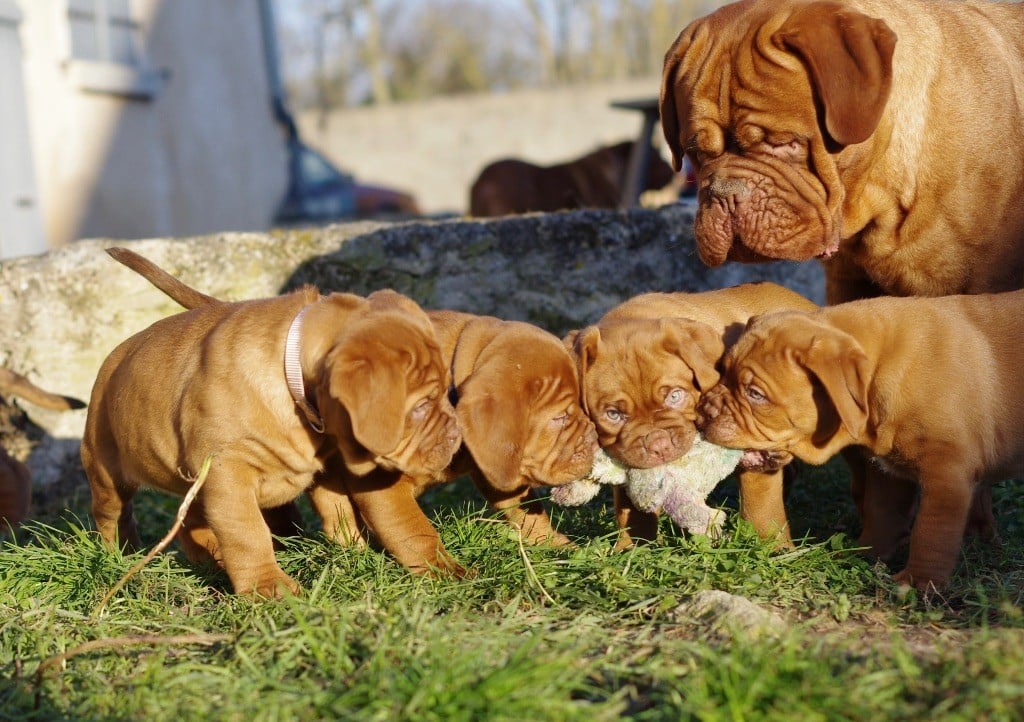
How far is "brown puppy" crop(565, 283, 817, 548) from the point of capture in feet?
14.1

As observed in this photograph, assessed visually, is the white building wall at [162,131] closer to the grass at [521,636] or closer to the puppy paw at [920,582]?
the grass at [521,636]

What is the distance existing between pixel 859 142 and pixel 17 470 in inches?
169

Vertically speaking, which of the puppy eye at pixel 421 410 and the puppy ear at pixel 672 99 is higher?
the puppy ear at pixel 672 99

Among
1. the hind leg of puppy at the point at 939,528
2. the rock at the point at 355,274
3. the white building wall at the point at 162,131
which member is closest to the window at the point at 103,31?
the white building wall at the point at 162,131

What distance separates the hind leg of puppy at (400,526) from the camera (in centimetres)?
433

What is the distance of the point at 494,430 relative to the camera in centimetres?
417

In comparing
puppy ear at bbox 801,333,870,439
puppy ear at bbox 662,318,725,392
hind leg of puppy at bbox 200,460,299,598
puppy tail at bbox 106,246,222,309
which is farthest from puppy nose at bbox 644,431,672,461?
puppy tail at bbox 106,246,222,309

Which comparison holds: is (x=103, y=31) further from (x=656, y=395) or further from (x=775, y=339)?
(x=775, y=339)

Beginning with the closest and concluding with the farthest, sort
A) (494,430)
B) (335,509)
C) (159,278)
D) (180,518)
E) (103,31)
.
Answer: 1. (180,518)
2. (494,430)
3. (335,509)
4. (159,278)
5. (103,31)

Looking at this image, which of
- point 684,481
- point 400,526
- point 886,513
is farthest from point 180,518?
point 886,513

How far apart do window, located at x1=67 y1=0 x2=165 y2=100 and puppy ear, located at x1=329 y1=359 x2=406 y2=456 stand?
9654mm

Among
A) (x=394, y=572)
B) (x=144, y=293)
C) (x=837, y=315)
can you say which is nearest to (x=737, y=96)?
(x=837, y=315)

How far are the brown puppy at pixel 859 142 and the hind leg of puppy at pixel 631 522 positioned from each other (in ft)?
3.08

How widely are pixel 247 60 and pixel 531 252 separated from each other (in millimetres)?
10604
